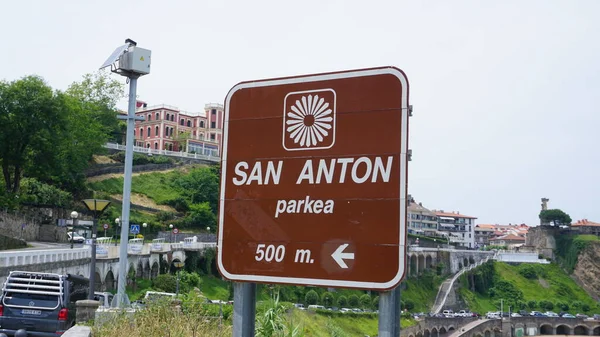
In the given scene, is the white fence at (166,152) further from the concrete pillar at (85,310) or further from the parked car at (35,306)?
the concrete pillar at (85,310)

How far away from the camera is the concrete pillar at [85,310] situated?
10461 mm

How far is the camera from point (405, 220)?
3.86 meters

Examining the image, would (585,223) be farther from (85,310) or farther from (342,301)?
(85,310)

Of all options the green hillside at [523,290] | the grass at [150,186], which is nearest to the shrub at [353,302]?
the grass at [150,186]

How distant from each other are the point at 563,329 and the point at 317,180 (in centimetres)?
8236

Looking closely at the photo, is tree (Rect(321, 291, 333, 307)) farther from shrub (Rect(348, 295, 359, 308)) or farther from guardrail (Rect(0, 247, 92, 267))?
guardrail (Rect(0, 247, 92, 267))

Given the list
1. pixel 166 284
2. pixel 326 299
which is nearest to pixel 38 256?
pixel 166 284

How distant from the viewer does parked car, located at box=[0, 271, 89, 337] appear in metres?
11.9

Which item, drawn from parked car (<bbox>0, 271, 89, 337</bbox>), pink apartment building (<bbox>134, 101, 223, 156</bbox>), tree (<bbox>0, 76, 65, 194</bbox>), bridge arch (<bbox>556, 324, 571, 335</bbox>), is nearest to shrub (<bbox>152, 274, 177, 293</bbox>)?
tree (<bbox>0, 76, 65, 194</bbox>)

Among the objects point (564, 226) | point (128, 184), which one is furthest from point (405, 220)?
point (564, 226)

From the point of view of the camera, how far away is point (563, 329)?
252 ft

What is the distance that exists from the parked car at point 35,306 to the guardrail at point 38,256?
10192 mm

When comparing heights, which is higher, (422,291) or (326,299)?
(326,299)

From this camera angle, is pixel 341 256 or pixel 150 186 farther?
pixel 150 186
